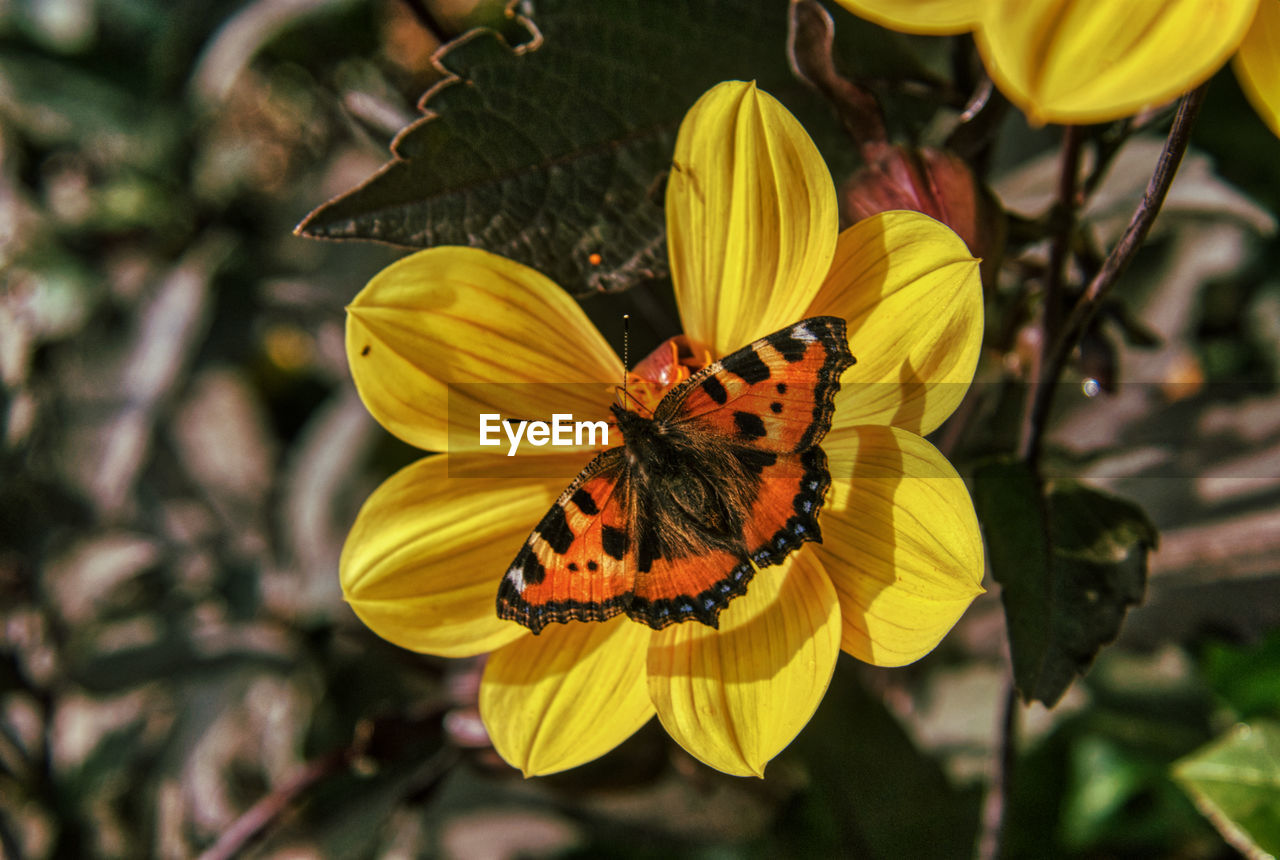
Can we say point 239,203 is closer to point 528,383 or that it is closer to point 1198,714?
point 528,383

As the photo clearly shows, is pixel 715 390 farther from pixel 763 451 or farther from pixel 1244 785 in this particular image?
pixel 1244 785

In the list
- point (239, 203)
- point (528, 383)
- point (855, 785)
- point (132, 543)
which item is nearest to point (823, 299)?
point (528, 383)

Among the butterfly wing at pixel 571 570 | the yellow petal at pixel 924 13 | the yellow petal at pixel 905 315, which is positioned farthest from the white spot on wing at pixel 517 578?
the yellow petal at pixel 924 13

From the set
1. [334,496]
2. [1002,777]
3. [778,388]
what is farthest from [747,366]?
[334,496]

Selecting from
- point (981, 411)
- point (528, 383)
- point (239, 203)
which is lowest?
point (239, 203)

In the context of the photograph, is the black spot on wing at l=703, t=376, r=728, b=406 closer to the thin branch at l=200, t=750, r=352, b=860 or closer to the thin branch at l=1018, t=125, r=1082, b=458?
the thin branch at l=1018, t=125, r=1082, b=458

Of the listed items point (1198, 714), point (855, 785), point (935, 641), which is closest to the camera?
point (935, 641)
